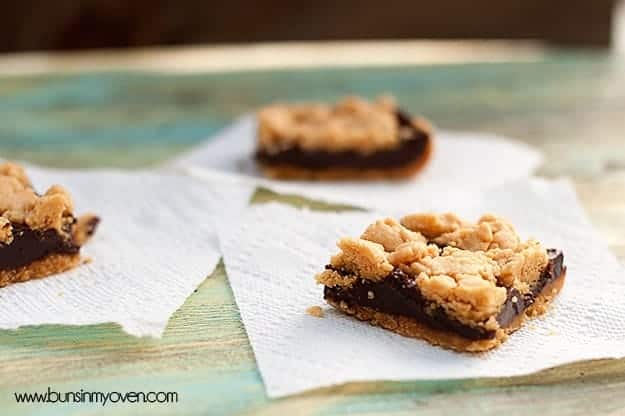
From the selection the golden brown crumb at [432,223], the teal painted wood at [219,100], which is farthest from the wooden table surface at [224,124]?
the golden brown crumb at [432,223]

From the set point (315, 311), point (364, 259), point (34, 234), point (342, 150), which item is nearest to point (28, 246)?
point (34, 234)

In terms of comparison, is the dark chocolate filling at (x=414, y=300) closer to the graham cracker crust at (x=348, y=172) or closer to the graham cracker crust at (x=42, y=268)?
the graham cracker crust at (x=42, y=268)

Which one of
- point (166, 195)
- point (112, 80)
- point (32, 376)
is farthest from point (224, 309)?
point (112, 80)

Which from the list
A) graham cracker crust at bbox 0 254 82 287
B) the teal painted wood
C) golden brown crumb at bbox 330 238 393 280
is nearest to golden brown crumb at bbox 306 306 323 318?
golden brown crumb at bbox 330 238 393 280

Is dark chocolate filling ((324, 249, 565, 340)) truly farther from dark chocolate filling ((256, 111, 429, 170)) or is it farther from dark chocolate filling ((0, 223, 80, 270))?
dark chocolate filling ((256, 111, 429, 170))

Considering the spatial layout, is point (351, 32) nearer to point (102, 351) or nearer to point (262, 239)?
point (262, 239)
